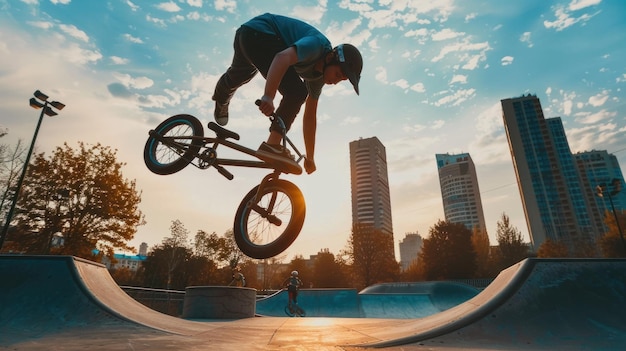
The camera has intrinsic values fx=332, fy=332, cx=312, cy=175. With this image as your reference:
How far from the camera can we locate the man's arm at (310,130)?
14.8ft

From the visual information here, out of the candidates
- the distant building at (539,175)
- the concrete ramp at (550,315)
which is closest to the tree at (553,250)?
the distant building at (539,175)

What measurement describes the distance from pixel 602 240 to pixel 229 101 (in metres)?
49.2

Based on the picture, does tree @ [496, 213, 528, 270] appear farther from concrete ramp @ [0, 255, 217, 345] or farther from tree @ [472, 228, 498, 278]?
concrete ramp @ [0, 255, 217, 345]

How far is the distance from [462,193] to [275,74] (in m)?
146

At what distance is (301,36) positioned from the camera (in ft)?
12.8

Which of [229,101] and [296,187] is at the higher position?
[229,101]

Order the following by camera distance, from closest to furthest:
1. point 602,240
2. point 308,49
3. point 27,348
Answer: point 27,348 → point 308,49 → point 602,240

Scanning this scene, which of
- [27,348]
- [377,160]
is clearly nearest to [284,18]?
[27,348]

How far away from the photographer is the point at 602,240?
38.7 meters

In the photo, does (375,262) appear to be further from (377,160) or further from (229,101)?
(377,160)

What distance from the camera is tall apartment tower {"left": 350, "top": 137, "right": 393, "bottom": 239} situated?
11838cm

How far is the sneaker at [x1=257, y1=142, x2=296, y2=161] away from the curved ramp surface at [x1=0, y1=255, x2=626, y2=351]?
7.00 ft

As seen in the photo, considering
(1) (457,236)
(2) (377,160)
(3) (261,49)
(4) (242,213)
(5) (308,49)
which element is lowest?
(4) (242,213)

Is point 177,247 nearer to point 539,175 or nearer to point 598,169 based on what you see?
point 539,175
